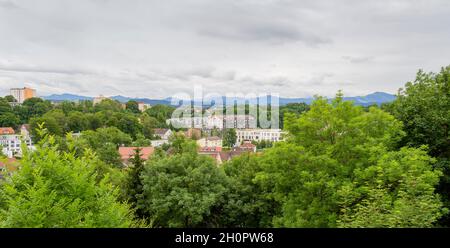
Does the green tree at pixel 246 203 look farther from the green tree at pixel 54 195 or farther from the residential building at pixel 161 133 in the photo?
the residential building at pixel 161 133

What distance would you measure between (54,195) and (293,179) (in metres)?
8.12

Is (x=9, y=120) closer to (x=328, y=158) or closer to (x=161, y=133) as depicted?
(x=161, y=133)

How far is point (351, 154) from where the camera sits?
10859 mm

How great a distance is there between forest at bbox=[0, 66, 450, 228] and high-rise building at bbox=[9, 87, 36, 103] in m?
93.6

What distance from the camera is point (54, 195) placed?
429 cm

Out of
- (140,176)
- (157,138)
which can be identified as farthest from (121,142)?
(140,176)

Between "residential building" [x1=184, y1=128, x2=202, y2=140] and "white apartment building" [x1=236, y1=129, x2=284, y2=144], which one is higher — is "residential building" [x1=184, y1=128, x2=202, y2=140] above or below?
above

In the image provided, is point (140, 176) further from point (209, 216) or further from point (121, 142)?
point (121, 142)

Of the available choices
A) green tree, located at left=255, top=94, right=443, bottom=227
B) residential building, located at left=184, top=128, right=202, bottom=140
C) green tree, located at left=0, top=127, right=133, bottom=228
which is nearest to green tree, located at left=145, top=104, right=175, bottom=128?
residential building, located at left=184, top=128, right=202, bottom=140

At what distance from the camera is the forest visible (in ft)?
15.3

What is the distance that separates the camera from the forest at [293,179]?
184 inches

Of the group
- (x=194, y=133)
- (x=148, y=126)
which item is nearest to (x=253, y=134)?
(x=194, y=133)

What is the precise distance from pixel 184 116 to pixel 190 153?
70.8m

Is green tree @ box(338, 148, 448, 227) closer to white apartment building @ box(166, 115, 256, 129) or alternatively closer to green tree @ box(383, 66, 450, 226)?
green tree @ box(383, 66, 450, 226)
